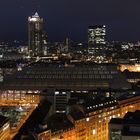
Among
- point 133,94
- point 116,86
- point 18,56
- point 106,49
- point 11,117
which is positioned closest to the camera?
point 11,117

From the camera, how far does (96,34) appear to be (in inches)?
4353

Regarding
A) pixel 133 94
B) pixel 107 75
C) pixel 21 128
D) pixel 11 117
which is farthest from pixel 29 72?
pixel 21 128

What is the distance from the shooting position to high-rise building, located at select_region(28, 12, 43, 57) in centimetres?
10306

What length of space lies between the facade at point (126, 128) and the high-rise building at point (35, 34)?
8020 cm

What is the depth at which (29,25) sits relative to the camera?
10712 cm

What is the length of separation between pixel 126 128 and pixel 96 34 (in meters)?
90.3

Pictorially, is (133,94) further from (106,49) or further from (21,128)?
(106,49)

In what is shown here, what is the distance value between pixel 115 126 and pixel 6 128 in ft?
19.1

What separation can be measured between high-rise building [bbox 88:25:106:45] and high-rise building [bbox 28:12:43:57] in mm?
10466

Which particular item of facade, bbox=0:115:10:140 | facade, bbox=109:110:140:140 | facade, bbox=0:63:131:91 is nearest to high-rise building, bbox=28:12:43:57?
facade, bbox=0:63:131:91

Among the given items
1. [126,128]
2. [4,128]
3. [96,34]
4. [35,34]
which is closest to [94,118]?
[4,128]

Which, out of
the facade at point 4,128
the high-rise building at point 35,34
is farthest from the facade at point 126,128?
the high-rise building at point 35,34

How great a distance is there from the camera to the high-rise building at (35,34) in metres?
103

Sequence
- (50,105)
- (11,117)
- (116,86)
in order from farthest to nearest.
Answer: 1. (116,86)
2. (50,105)
3. (11,117)
